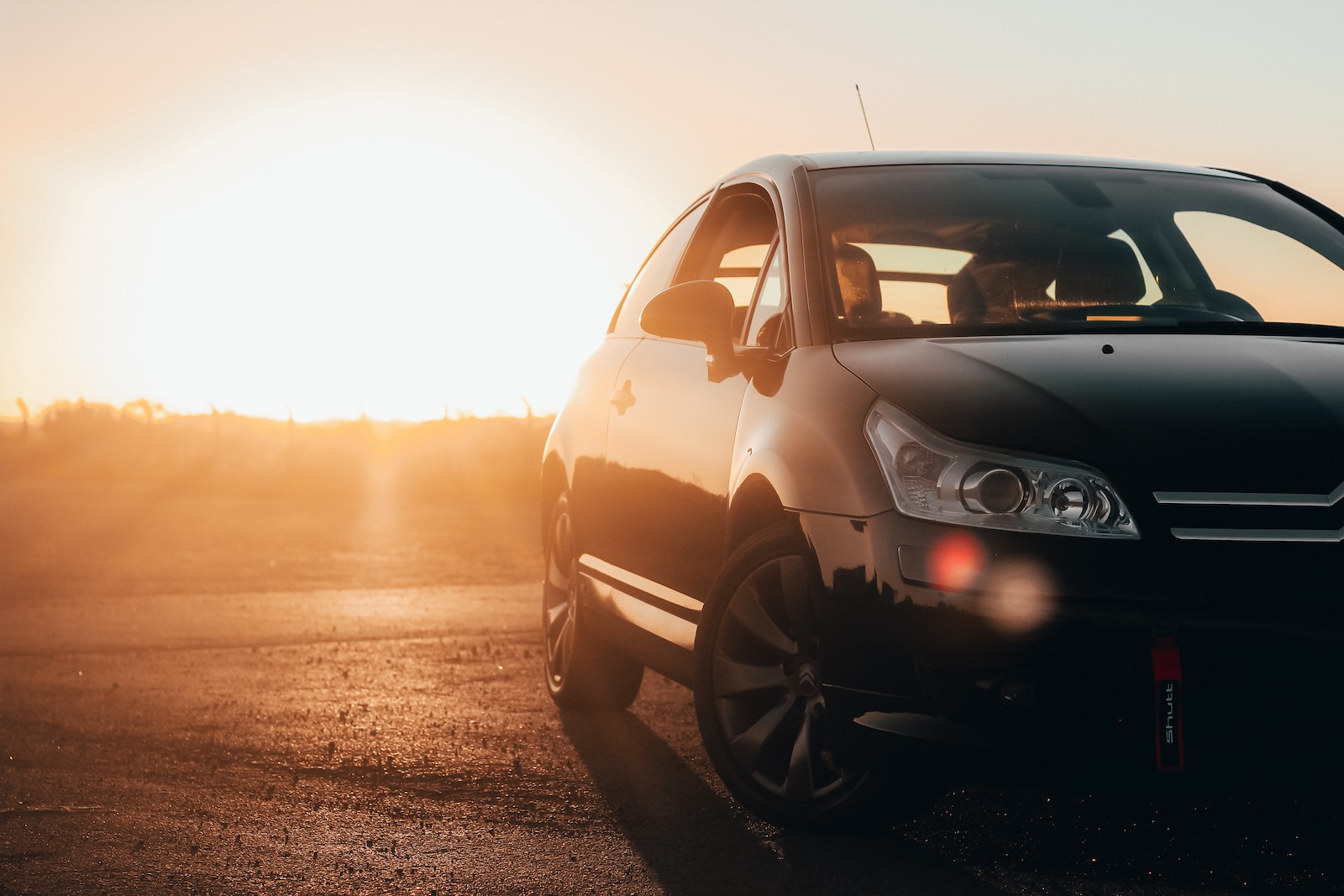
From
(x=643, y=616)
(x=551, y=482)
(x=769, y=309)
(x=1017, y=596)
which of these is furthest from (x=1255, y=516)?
(x=551, y=482)

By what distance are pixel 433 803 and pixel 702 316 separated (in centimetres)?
169

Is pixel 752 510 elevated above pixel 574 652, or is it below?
above

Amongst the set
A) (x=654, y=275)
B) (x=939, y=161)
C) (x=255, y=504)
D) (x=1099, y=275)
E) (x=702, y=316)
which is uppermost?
(x=939, y=161)

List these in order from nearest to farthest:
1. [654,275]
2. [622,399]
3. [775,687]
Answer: [775,687] < [622,399] < [654,275]

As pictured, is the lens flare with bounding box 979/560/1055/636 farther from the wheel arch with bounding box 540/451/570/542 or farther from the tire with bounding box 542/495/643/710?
the wheel arch with bounding box 540/451/570/542

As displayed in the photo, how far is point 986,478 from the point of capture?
338 cm

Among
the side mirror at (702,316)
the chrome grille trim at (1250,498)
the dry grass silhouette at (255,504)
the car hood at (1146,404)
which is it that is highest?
the side mirror at (702,316)

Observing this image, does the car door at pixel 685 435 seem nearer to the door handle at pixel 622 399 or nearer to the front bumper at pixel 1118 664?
the door handle at pixel 622 399

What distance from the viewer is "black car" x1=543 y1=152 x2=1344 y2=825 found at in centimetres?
320

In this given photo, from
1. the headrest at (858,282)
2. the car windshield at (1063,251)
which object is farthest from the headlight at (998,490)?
the headrest at (858,282)

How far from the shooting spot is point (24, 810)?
4.61m

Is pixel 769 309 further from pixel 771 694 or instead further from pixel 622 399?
pixel 771 694

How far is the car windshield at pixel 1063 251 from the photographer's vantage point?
173 inches

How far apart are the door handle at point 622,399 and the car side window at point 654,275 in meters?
0.25
